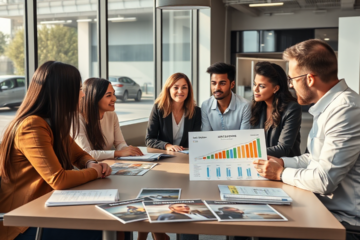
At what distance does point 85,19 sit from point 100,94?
2.50 meters

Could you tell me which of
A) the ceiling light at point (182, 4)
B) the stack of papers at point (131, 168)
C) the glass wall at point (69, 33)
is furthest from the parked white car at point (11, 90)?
the stack of papers at point (131, 168)

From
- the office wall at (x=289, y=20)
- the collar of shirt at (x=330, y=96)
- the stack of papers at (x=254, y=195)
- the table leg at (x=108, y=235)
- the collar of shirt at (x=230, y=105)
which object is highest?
the office wall at (x=289, y=20)

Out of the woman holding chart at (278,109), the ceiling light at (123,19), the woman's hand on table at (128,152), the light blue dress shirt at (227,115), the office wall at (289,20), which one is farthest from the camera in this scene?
the office wall at (289,20)

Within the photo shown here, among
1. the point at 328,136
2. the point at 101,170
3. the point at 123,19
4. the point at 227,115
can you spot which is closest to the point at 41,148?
the point at 101,170

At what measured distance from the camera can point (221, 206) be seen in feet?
5.44

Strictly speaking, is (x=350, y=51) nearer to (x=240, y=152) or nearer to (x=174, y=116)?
(x=174, y=116)

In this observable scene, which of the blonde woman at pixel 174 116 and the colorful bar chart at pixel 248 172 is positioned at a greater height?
the blonde woman at pixel 174 116

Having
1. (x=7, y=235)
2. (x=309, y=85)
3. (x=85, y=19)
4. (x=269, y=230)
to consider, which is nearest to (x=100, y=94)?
(x=7, y=235)

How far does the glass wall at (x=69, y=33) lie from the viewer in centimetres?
434

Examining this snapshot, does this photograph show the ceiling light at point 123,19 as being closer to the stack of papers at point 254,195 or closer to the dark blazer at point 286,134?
the dark blazer at point 286,134

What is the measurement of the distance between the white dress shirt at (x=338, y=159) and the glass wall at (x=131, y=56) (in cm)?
428

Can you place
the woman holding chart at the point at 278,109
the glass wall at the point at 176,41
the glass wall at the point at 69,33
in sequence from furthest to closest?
the glass wall at the point at 176,41 < the glass wall at the point at 69,33 < the woman holding chart at the point at 278,109

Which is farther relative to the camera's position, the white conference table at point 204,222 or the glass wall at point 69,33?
the glass wall at point 69,33

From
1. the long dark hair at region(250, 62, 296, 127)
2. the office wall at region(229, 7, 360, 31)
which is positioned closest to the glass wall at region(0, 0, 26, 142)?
the long dark hair at region(250, 62, 296, 127)
